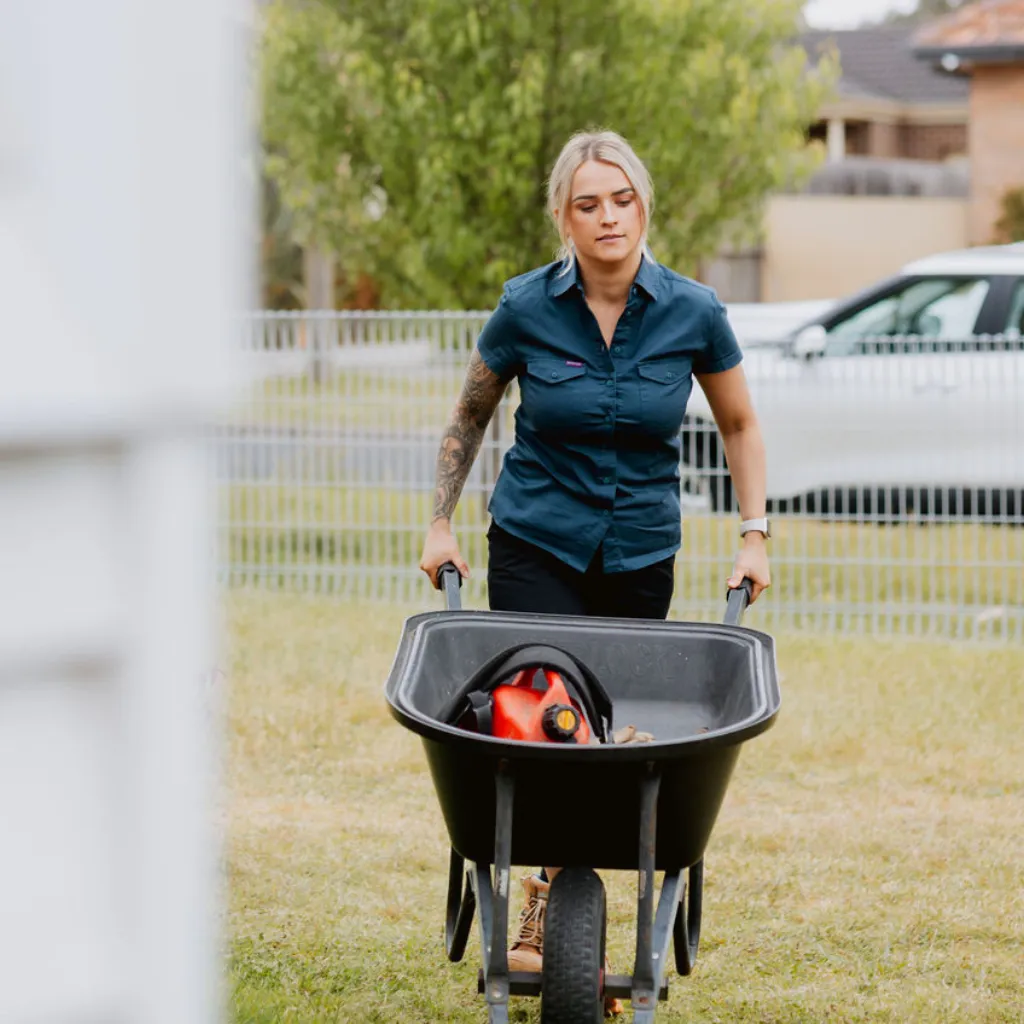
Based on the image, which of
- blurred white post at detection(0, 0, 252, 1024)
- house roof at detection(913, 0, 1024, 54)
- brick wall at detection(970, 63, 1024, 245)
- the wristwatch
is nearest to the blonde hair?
the wristwatch

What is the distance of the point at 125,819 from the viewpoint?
31.3 inches

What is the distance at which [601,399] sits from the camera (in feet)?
12.4

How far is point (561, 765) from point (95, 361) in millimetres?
2254

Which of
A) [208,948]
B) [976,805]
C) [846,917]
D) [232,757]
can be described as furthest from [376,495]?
[208,948]

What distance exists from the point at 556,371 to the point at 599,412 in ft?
0.44

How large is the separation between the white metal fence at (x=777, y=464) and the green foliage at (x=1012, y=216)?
50.6 ft

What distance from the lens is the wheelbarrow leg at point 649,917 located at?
2.92 meters

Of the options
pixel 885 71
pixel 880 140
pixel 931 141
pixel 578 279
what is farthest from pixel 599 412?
pixel 885 71

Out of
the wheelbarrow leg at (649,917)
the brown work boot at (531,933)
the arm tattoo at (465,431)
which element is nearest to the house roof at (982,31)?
the arm tattoo at (465,431)

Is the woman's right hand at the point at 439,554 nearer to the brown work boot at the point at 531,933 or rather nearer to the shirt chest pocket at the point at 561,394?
the shirt chest pocket at the point at 561,394

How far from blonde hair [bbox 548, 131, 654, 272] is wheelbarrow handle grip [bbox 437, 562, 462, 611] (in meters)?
0.72

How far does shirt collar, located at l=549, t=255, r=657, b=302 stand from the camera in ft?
12.3

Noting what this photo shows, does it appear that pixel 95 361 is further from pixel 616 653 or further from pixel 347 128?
pixel 347 128

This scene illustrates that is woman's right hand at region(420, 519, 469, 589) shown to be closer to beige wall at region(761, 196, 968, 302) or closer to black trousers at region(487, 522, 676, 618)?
black trousers at region(487, 522, 676, 618)
